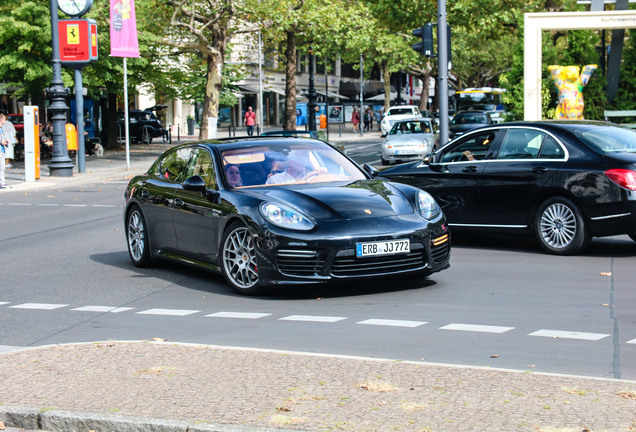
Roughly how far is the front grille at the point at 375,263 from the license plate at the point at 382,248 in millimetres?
48

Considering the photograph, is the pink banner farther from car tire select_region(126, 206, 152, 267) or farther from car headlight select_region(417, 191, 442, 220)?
car headlight select_region(417, 191, 442, 220)

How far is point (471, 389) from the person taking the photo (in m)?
5.09

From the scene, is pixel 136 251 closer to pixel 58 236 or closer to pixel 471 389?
pixel 58 236

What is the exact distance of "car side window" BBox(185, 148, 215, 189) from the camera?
31.4 feet

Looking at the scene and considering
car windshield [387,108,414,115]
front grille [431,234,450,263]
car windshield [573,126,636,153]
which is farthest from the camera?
car windshield [387,108,414,115]

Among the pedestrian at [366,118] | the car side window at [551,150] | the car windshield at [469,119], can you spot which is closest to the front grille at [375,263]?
the car side window at [551,150]

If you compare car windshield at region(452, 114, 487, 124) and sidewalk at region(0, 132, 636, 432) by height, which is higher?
car windshield at region(452, 114, 487, 124)

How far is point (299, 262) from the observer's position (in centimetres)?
836

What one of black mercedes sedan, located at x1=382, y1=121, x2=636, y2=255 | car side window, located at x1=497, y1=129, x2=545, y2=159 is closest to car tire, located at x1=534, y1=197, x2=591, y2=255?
black mercedes sedan, located at x1=382, y1=121, x2=636, y2=255

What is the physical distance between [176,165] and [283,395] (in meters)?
5.83

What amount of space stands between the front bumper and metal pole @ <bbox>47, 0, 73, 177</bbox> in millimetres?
20510

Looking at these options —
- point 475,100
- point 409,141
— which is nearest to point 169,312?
point 409,141

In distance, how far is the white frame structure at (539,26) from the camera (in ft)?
71.6

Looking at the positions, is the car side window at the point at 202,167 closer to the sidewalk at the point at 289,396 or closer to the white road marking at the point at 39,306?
the white road marking at the point at 39,306
